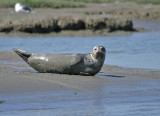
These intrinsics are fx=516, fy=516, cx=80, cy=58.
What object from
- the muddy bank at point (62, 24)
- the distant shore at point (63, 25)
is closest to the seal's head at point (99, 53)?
Result: the distant shore at point (63, 25)

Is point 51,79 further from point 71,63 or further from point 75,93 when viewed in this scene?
point 75,93

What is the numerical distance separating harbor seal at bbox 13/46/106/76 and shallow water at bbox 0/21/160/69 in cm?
297

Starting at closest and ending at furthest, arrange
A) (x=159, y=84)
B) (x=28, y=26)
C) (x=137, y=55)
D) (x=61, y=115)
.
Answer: (x=61, y=115)
(x=159, y=84)
(x=137, y=55)
(x=28, y=26)

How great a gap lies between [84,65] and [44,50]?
684cm

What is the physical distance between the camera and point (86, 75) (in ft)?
31.5

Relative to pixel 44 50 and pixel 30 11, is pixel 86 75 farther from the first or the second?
pixel 30 11

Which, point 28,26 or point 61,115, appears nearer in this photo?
point 61,115

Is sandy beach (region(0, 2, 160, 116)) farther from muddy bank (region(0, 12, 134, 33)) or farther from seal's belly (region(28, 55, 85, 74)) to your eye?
muddy bank (region(0, 12, 134, 33))

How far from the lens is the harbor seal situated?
9.46 m

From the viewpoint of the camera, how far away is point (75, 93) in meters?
7.83

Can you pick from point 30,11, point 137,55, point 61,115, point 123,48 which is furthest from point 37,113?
point 30,11

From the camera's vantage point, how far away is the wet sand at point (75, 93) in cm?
679

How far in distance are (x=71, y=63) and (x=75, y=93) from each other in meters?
1.66

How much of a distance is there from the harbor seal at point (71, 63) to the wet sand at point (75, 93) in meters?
0.19
